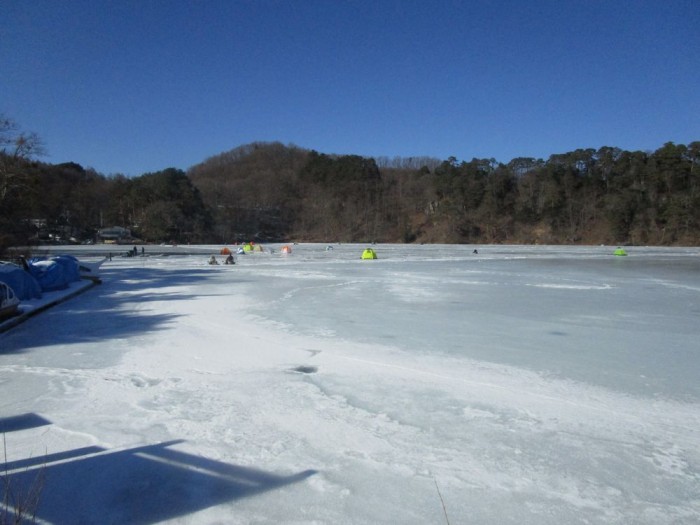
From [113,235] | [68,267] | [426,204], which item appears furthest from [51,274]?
[426,204]

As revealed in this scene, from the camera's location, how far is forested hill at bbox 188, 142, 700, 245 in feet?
174

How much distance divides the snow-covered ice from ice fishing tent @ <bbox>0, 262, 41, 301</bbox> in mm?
1954

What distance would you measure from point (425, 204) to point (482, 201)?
10809 mm

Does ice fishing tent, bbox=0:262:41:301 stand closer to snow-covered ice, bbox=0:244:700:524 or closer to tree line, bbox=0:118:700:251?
snow-covered ice, bbox=0:244:700:524

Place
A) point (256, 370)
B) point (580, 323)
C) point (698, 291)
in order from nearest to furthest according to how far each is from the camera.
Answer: point (256, 370)
point (580, 323)
point (698, 291)

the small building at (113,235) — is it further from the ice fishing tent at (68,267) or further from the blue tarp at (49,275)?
the blue tarp at (49,275)

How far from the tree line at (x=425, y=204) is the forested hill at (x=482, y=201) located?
15 cm

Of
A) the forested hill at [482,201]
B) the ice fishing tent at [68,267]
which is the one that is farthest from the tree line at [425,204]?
the ice fishing tent at [68,267]

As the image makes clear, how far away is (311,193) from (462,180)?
91.3 feet

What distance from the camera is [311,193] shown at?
8281 centimetres

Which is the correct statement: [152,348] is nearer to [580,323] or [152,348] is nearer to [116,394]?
[116,394]

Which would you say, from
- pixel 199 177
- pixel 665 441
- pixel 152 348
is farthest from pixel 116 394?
pixel 199 177

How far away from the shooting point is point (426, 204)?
72.3m

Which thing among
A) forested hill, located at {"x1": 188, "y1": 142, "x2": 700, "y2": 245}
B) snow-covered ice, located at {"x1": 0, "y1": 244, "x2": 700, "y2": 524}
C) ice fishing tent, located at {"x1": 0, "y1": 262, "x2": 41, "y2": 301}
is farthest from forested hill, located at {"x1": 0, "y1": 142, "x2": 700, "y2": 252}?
snow-covered ice, located at {"x1": 0, "y1": 244, "x2": 700, "y2": 524}
